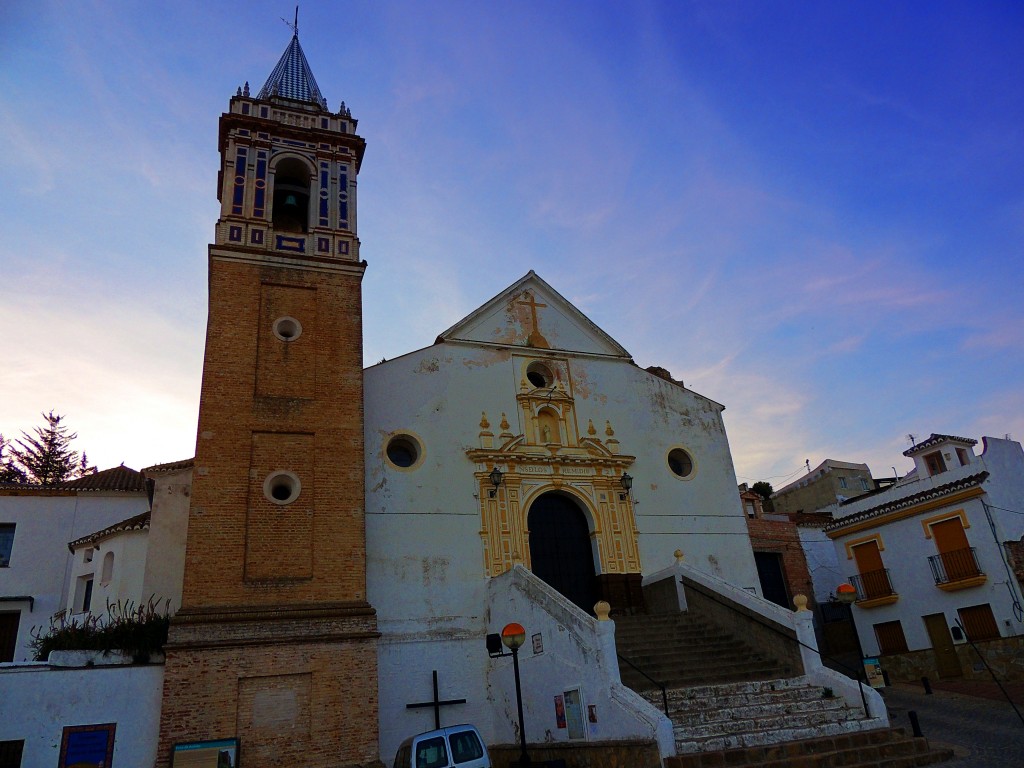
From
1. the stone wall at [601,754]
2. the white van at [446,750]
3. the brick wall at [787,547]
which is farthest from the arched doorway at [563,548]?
the brick wall at [787,547]

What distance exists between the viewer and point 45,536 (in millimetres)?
24016

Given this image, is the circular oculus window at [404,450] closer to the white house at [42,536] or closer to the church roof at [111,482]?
the white house at [42,536]

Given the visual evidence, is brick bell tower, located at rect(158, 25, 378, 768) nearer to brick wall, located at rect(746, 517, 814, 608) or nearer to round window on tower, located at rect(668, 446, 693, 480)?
round window on tower, located at rect(668, 446, 693, 480)

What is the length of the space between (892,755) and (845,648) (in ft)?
50.8

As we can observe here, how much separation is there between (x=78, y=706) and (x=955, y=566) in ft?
65.1

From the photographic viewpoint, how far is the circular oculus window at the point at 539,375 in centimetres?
1914

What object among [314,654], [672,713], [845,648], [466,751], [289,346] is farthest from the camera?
[845,648]

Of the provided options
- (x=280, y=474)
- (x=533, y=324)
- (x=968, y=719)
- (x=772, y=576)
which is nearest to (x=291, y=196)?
(x=533, y=324)

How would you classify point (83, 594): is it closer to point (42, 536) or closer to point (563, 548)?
point (42, 536)

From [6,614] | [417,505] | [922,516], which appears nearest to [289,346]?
[417,505]

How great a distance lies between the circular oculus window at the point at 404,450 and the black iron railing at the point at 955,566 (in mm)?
14037

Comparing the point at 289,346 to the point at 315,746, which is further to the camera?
the point at 289,346

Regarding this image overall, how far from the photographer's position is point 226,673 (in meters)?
12.4

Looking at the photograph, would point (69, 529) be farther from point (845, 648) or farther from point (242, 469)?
point (845, 648)
